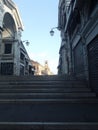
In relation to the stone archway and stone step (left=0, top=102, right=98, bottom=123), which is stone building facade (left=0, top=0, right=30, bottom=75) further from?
stone step (left=0, top=102, right=98, bottom=123)

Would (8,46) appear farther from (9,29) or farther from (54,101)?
(54,101)

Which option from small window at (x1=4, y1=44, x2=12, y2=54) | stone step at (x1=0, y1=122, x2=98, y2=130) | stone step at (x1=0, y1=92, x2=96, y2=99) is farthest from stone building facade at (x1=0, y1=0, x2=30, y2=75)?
stone step at (x1=0, y1=122, x2=98, y2=130)

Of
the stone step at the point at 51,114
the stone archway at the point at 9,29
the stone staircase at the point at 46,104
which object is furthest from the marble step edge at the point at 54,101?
the stone archway at the point at 9,29

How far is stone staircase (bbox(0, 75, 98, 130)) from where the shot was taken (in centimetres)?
578

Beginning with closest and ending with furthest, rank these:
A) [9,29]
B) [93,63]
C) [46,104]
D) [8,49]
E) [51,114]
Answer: [51,114] → [46,104] → [93,63] → [8,49] → [9,29]

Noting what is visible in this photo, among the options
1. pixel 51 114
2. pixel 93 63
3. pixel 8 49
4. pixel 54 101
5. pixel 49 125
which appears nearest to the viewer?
pixel 49 125

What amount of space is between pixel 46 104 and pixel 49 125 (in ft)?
9.81

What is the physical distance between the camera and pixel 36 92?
33.5ft

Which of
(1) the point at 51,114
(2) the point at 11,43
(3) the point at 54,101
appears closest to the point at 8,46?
(2) the point at 11,43

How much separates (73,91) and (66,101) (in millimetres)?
1343

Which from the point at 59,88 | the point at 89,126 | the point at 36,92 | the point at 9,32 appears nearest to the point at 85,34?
the point at 59,88

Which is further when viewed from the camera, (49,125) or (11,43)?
(11,43)

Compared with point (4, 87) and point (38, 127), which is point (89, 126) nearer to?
point (38, 127)

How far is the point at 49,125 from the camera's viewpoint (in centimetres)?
573
